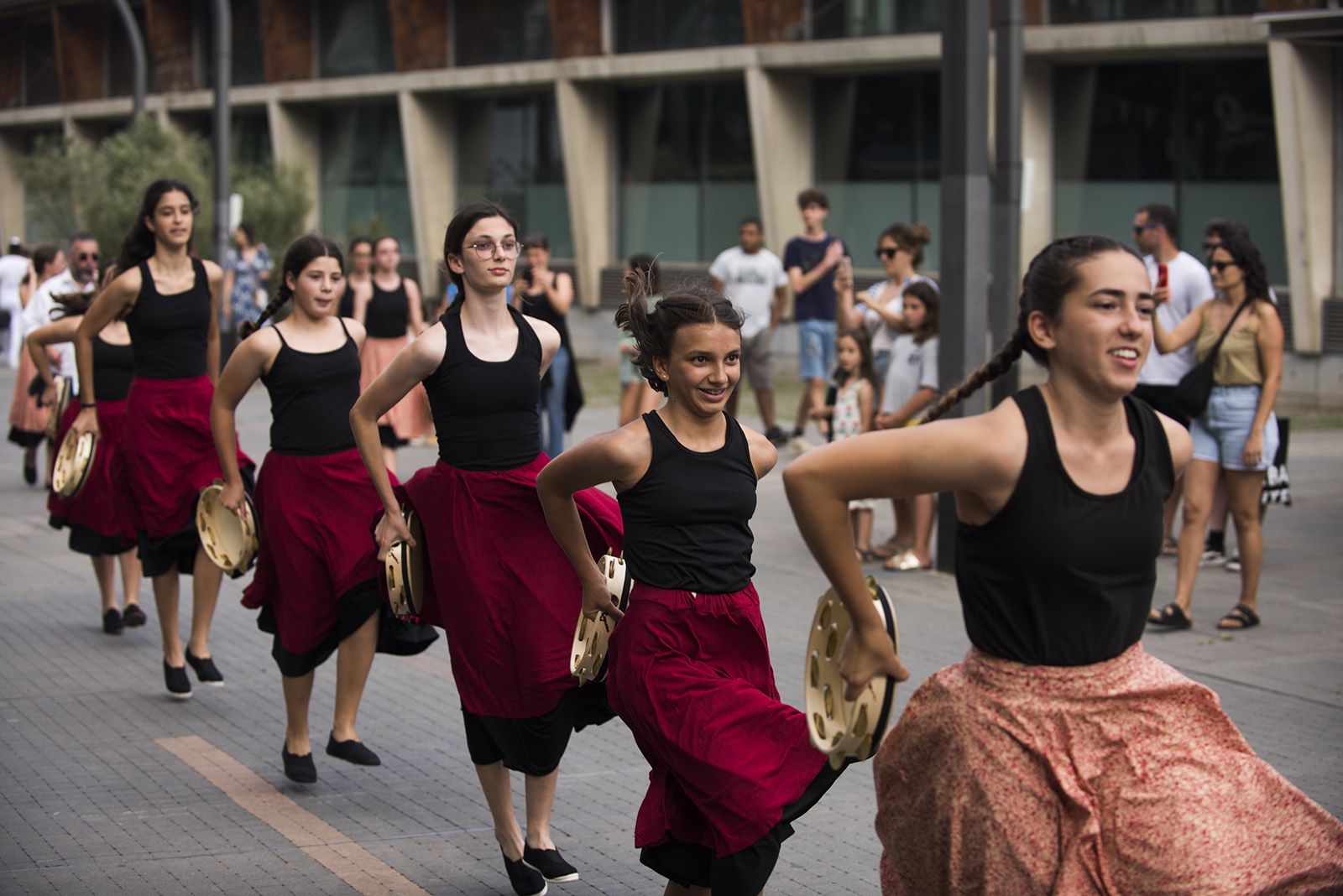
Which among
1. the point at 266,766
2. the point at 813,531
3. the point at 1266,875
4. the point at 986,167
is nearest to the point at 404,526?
the point at 266,766

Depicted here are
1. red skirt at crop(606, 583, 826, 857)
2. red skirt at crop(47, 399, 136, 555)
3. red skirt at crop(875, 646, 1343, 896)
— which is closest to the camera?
red skirt at crop(875, 646, 1343, 896)

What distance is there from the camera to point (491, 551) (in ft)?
17.0

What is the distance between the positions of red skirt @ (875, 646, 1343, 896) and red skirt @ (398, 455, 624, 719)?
202 cm

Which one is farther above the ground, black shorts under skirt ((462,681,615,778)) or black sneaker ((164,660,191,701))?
black shorts under skirt ((462,681,615,778))

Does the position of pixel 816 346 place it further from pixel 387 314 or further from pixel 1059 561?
pixel 1059 561

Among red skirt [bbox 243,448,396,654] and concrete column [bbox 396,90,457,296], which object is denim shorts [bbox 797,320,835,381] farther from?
concrete column [bbox 396,90,457,296]

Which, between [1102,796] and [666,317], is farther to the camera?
[666,317]

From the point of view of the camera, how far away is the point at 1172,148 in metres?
22.4

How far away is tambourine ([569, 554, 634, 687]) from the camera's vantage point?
4594mm

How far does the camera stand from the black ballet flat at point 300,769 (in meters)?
6.21

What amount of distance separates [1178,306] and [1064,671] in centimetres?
745

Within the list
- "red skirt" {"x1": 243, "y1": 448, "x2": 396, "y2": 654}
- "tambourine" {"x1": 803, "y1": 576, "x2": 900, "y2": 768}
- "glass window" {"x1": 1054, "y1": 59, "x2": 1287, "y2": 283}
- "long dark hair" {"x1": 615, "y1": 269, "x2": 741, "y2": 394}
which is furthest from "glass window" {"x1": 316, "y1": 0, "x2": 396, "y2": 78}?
"tambourine" {"x1": 803, "y1": 576, "x2": 900, "y2": 768}

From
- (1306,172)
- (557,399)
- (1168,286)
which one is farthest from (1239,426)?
(1306,172)

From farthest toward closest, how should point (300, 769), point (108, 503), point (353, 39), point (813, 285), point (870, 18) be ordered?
point (353, 39), point (870, 18), point (813, 285), point (108, 503), point (300, 769)
